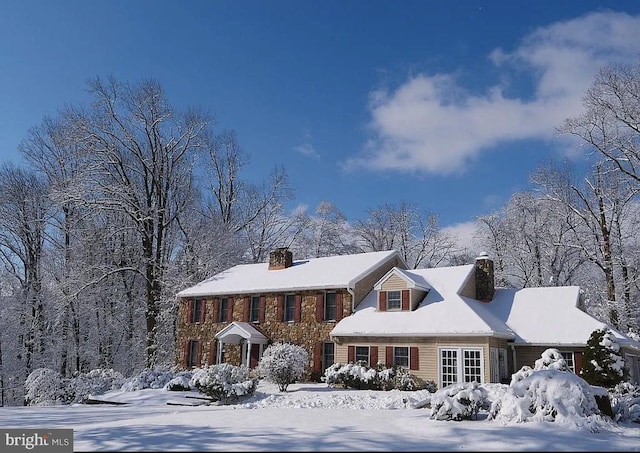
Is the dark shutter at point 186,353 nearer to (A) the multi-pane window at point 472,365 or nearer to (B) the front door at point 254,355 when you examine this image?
(B) the front door at point 254,355

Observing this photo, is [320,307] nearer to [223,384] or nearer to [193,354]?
[193,354]

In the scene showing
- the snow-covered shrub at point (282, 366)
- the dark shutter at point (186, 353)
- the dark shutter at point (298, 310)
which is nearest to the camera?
the snow-covered shrub at point (282, 366)

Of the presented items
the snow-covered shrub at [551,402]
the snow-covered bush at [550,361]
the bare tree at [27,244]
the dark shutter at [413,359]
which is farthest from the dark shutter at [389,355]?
the bare tree at [27,244]

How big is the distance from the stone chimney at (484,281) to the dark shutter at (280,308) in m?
9.64

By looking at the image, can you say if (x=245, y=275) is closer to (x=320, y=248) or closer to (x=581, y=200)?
(x=320, y=248)

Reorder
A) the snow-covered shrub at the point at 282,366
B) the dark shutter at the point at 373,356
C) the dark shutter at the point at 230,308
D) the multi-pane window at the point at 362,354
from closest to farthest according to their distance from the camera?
the snow-covered shrub at the point at 282,366 → the dark shutter at the point at 373,356 → the multi-pane window at the point at 362,354 → the dark shutter at the point at 230,308

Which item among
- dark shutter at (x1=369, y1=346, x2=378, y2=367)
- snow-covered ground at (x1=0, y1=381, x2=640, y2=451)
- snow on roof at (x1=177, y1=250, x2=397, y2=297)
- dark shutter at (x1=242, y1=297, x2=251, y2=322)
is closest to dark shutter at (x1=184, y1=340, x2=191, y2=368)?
snow on roof at (x1=177, y1=250, x2=397, y2=297)

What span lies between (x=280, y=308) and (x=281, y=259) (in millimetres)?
3740

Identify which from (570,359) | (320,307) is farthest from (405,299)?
(570,359)

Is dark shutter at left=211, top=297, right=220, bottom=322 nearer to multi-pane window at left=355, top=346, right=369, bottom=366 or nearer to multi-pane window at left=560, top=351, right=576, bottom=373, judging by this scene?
→ multi-pane window at left=355, top=346, right=369, bottom=366

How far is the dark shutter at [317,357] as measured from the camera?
82.8 feet

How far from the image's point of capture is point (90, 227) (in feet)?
110

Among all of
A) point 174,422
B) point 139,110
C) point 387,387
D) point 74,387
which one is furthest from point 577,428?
point 139,110

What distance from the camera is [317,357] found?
25500 mm
